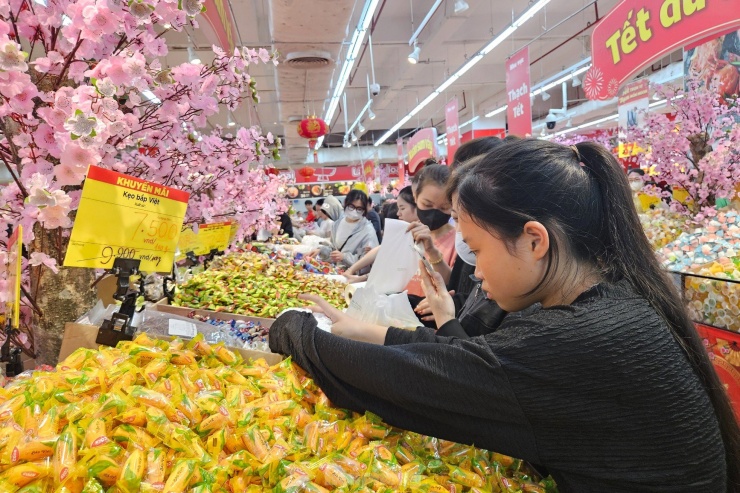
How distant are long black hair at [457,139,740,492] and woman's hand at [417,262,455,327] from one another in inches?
28.6

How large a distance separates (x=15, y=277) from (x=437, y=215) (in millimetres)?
2181

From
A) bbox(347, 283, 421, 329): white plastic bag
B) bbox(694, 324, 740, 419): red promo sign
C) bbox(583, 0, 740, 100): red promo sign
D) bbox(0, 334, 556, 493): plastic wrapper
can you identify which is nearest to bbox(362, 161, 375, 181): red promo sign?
bbox(583, 0, 740, 100): red promo sign

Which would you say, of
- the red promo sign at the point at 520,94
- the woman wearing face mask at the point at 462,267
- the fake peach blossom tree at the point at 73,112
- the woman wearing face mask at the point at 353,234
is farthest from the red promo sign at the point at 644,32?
the fake peach blossom tree at the point at 73,112

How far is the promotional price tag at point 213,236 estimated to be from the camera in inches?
107

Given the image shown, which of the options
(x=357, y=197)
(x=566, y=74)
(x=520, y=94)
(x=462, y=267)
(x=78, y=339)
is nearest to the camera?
(x=78, y=339)

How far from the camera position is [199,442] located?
1.08 m

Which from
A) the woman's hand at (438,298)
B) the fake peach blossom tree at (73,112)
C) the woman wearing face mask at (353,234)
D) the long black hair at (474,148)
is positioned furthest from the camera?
the woman wearing face mask at (353,234)

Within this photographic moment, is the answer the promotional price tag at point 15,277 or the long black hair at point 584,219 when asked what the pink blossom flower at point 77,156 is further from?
the long black hair at point 584,219

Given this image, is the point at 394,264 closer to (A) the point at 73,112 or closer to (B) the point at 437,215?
(B) the point at 437,215

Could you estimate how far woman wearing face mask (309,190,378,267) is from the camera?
18.5ft

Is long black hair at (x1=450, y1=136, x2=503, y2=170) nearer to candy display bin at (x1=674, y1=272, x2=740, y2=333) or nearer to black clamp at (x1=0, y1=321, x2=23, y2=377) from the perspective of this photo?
candy display bin at (x1=674, y1=272, x2=740, y2=333)

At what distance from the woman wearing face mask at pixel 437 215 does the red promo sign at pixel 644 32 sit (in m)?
1.97

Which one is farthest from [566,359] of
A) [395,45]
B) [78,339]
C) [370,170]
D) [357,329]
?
[370,170]

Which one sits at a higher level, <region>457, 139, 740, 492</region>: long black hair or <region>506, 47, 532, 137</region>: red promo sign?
<region>506, 47, 532, 137</region>: red promo sign
